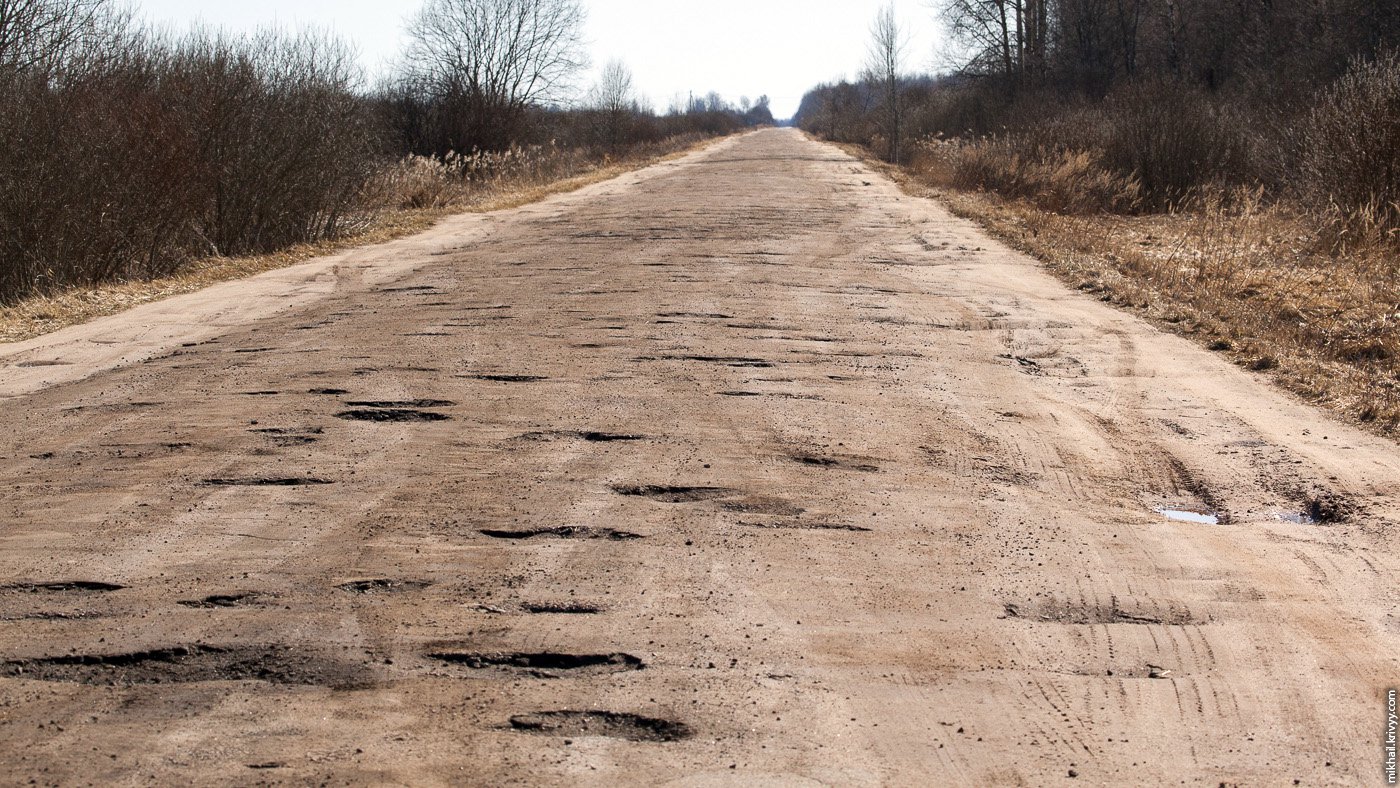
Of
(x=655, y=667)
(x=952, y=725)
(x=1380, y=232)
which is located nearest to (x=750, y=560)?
(x=655, y=667)

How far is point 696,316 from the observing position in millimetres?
8938

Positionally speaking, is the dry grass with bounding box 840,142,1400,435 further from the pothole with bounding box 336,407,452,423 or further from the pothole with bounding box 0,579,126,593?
the pothole with bounding box 0,579,126,593

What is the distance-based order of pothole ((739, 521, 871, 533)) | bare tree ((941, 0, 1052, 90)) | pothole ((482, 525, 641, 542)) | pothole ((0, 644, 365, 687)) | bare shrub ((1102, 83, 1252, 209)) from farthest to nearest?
1. bare tree ((941, 0, 1052, 90))
2. bare shrub ((1102, 83, 1252, 209))
3. pothole ((739, 521, 871, 533))
4. pothole ((482, 525, 641, 542))
5. pothole ((0, 644, 365, 687))

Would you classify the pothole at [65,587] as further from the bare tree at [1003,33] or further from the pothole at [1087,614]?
the bare tree at [1003,33]

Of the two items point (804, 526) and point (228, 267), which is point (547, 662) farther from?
point (228, 267)

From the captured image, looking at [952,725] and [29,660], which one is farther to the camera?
[29,660]

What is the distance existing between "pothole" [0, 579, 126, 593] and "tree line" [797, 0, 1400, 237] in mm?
11382

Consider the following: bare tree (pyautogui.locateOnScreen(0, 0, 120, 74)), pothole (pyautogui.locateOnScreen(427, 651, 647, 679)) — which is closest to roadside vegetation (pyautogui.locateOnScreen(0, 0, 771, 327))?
bare tree (pyautogui.locateOnScreen(0, 0, 120, 74))

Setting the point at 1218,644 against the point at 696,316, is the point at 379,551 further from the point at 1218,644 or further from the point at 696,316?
the point at 696,316

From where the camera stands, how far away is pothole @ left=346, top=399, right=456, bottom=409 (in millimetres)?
6312

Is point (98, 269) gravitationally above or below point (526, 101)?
below

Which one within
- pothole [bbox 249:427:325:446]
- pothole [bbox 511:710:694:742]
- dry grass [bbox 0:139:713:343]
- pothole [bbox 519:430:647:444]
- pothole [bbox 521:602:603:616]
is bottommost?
pothole [bbox 511:710:694:742]

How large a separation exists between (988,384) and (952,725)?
418cm

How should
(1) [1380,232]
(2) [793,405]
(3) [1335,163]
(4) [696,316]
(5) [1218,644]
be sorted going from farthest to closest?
(3) [1335,163] → (1) [1380,232] → (4) [696,316] → (2) [793,405] → (5) [1218,644]
